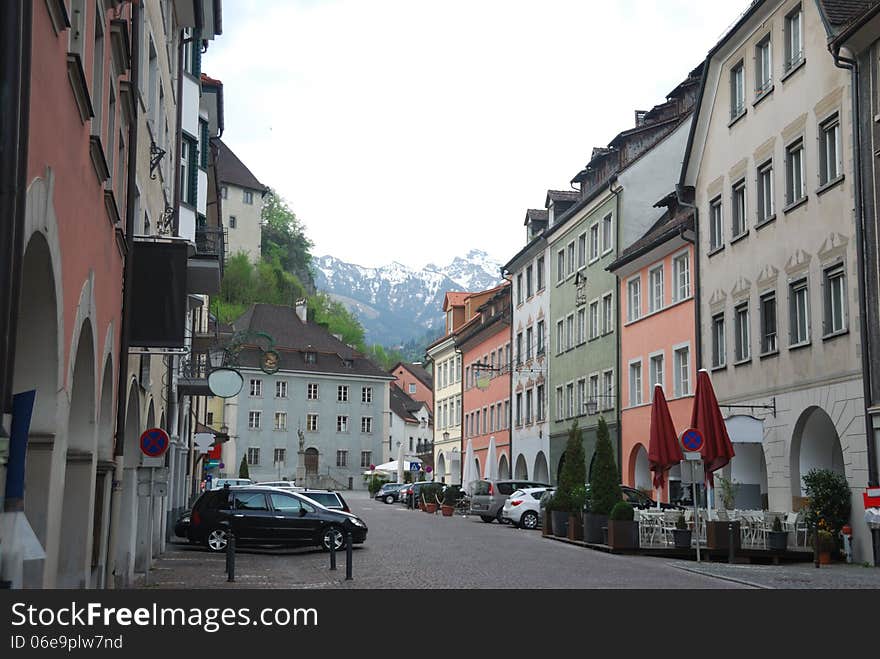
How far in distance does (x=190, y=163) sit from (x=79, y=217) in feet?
63.0

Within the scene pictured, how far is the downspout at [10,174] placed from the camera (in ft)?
23.1

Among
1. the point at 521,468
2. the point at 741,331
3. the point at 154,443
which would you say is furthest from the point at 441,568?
the point at 521,468

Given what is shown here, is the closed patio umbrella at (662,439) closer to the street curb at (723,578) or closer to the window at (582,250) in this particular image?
the street curb at (723,578)

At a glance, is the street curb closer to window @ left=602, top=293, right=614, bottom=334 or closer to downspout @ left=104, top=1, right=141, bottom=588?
downspout @ left=104, top=1, right=141, bottom=588

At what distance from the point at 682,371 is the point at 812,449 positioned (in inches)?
387

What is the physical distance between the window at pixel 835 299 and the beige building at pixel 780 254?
0.13ft

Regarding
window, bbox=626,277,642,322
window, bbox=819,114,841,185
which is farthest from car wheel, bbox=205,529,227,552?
window, bbox=626,277,642,322

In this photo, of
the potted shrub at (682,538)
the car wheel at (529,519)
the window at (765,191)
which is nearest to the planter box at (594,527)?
the potted shrub at (682,538)

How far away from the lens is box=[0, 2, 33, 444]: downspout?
7.05 metres

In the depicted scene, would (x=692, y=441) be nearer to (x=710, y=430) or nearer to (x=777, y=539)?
(x=710, y=430)

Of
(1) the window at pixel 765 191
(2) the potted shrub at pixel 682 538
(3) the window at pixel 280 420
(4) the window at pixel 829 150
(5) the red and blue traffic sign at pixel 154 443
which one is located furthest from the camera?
(3) the window at pixel 280 420
